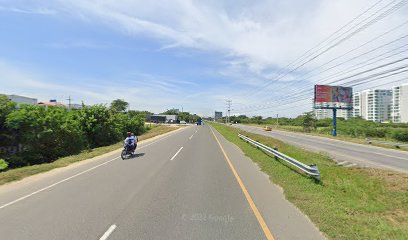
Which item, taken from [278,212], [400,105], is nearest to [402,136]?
[278,212]

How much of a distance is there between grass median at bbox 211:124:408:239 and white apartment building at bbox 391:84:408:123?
422 ft

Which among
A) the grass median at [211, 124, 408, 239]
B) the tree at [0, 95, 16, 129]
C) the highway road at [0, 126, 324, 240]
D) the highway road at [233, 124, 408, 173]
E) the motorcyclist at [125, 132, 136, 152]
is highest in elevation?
the tree at [0, 95, 16, 129]

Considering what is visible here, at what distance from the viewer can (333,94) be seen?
165 feet

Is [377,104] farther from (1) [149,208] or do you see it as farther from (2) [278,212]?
(1) [149,208]

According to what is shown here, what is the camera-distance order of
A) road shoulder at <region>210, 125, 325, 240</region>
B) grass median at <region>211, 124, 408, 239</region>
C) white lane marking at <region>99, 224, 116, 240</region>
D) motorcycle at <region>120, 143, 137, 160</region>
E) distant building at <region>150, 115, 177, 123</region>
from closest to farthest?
white lane marking at <region>99, 224, 116, 240</region>
road shoulder at <region>210, 125, 325, 240</region>
grass median at <region>211, 124, 408, 239</region>
motorcycle at <region>120, 143, 137, 160</region>
distant building at <region>150, 115, 177, 123</region>

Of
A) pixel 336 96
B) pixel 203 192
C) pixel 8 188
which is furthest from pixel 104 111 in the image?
pixel 336 96

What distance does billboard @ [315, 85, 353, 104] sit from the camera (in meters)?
50.1

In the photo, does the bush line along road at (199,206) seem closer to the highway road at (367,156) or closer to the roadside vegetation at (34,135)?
the highway road at (367,156)

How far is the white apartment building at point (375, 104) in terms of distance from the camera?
136 meters

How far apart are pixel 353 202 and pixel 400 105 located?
451ft

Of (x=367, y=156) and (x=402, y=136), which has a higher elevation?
(x=402, y=136)

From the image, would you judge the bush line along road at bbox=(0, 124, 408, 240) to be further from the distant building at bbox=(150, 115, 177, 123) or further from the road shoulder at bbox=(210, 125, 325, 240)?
the distant building at bbox=(150, 115, 177, 123)

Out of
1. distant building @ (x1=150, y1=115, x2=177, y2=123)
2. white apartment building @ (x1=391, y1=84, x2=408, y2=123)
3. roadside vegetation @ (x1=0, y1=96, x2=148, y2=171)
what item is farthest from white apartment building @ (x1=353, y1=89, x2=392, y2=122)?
roadside vegetation @ (x1=0, y1=96, x2=148, y2=171)

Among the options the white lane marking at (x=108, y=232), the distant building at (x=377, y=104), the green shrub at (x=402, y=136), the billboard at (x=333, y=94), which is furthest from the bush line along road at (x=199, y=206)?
the distant building at (x=377, y=104)
